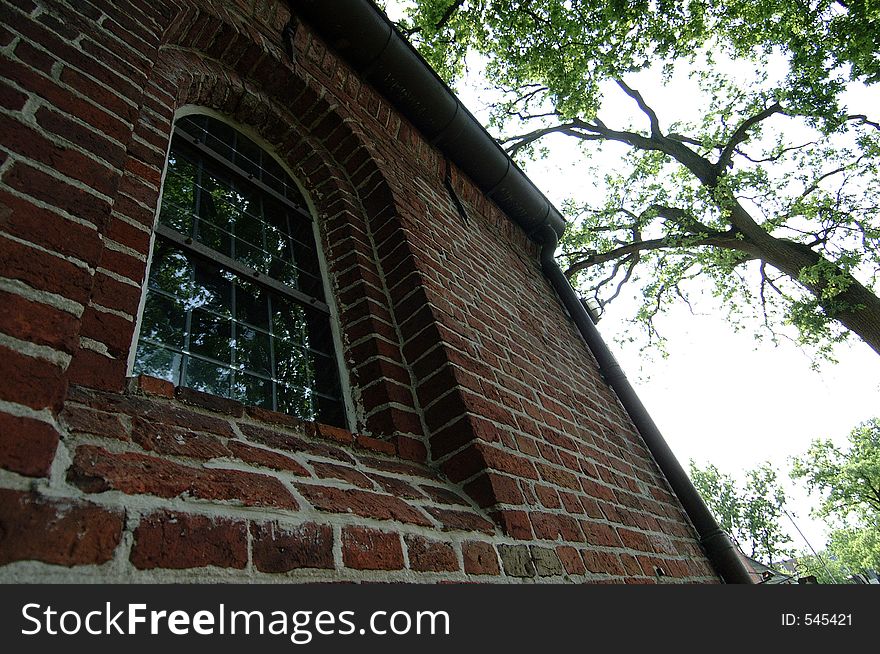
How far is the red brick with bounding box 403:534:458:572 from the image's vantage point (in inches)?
44.1

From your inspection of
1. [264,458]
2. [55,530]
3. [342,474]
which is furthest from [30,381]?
[342,474]

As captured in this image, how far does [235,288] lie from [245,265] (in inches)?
4.8

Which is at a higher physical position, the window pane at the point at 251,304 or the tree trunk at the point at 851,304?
the tree trunk at the point at 851,304

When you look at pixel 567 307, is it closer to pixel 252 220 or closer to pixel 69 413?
pixel 252 220

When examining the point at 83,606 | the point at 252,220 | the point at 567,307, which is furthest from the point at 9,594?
the point at 567,307

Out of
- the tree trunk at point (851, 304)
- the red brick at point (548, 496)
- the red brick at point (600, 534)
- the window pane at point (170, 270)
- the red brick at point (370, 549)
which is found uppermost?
the tree trunk at point (851, 304)

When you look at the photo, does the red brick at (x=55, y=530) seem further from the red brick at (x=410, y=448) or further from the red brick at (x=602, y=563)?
the red brick at (x=602, y=563)

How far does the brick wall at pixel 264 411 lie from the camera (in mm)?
766

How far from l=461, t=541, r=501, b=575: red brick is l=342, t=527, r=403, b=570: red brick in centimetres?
22

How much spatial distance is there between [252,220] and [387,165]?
90 centimetres

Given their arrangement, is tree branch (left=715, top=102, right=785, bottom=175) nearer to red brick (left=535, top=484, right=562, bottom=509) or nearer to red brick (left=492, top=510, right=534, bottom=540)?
red brick (left=535, top=484, right=562, bottom=509)

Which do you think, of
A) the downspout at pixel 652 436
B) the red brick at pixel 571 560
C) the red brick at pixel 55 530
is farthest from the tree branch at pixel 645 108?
the red brick at pixel 55 530

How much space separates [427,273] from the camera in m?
2.12

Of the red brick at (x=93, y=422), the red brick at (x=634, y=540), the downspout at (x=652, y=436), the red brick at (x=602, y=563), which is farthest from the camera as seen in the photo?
the downspout at (x=652, y=436)
